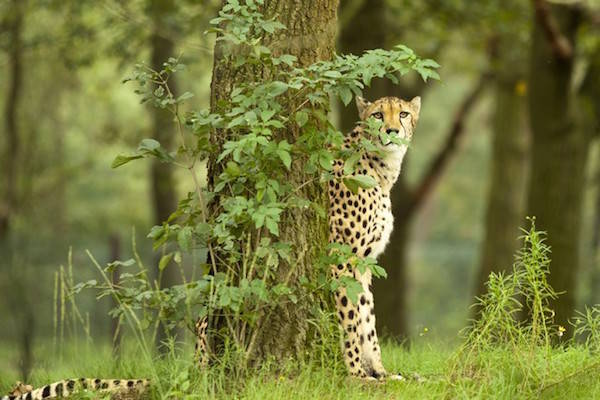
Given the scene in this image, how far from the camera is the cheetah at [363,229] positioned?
575cm

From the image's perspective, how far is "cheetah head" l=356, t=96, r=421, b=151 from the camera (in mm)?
5820

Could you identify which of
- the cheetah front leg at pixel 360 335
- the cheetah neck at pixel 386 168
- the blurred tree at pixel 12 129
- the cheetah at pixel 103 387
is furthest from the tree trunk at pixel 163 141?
the cheetah at pixel 103 387

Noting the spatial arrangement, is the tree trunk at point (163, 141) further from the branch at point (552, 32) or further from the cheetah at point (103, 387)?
the cheetah at point (103, 387)

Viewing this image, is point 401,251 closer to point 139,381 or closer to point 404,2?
point 404,2

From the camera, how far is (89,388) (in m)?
5.30

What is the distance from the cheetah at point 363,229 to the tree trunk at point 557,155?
4917 mm

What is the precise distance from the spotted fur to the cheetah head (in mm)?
1924

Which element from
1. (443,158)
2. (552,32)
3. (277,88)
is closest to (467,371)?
(277,88)

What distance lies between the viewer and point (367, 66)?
16.7 feet

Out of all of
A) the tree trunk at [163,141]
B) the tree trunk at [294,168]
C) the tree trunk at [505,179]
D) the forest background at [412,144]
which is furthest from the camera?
the tree trunk at [505,179]

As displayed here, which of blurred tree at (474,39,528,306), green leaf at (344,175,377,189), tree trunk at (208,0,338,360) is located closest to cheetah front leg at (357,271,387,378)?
tree trunk at (208,0,338,360)

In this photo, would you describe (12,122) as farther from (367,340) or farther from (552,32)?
(367,340)

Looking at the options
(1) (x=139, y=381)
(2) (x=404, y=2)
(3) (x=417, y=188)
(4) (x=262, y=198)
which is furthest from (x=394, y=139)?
(3) (x=417, y=188)

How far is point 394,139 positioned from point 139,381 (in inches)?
71.5
